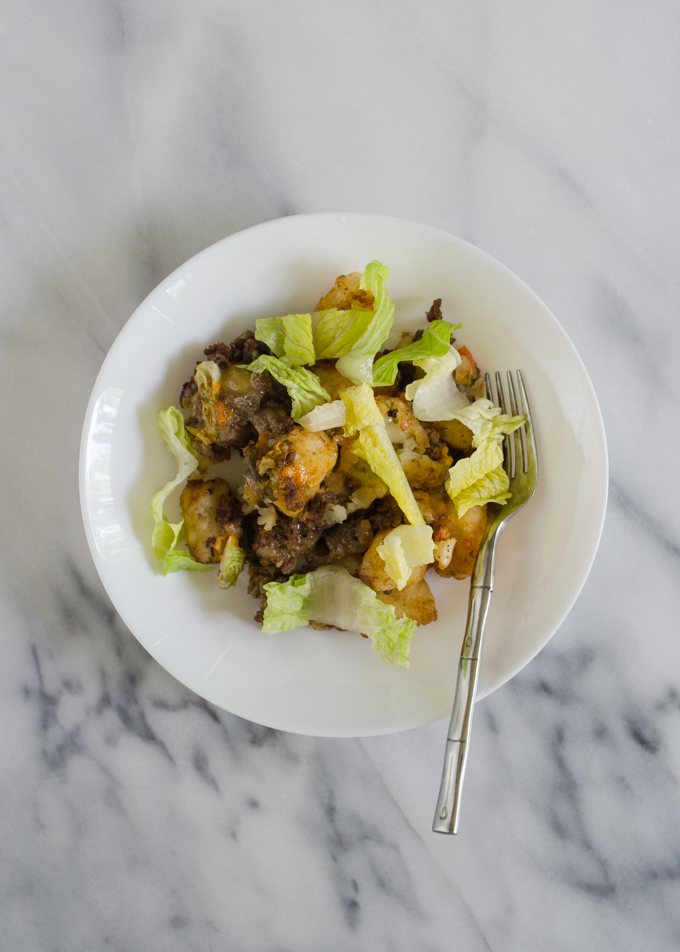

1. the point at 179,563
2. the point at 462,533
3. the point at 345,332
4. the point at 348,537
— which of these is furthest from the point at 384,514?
the point at 179,563

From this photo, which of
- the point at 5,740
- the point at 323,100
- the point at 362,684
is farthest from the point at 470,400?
the point at 5,740

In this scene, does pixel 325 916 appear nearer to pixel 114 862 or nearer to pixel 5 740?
pixel 114 862

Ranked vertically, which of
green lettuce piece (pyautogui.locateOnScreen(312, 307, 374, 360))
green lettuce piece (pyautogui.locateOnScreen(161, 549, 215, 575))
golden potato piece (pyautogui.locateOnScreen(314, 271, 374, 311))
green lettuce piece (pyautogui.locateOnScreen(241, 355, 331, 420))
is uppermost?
golden potato piece (pyautogui.locateOnScreen(314, 271, 374, 311))

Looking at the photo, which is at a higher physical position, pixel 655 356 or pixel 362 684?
pixel 655 356

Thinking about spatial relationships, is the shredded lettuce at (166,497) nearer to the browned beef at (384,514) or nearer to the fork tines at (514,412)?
the browned beef at (384,514)

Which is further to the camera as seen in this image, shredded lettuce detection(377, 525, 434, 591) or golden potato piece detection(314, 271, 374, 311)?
golden potato piece detection(314, 271, 374, 311)

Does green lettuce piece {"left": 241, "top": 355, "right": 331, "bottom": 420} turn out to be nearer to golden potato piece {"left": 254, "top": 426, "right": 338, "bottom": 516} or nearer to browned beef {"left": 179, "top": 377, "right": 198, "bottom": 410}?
golden potato piece {"left": 254, "top": 426, "right": 338, "bottom": 516}

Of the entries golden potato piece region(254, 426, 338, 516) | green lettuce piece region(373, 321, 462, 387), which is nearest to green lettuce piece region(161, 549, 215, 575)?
golden potato piece region(254, 426, 338, 516)
